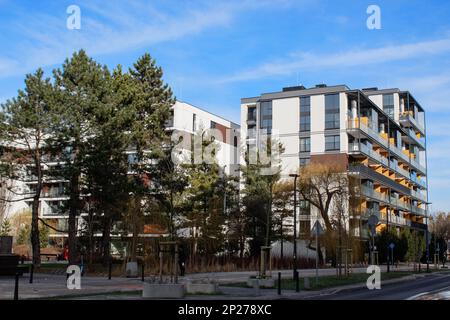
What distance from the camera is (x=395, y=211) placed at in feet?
297

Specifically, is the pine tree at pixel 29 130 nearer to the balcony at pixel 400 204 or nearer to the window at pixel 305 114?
the window at pixel 305 114

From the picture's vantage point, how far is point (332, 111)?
76.2m

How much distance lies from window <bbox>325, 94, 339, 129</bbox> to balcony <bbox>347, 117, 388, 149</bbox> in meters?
1.98

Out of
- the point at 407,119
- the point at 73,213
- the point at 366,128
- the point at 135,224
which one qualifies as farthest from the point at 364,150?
the point at 73,213

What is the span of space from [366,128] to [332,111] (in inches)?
217

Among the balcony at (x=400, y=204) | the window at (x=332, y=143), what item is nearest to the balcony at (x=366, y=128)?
the window at (x=332, y=143)

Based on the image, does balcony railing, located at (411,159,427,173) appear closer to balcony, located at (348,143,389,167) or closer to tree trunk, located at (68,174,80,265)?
balcony, located at (348,143,389,167)

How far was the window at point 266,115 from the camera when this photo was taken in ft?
264

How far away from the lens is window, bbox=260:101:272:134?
8044 cm

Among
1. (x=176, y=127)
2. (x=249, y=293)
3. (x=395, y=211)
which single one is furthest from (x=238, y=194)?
(x=395, y=211)

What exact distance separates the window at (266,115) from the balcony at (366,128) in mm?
11650

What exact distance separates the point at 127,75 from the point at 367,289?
2785 centimetres

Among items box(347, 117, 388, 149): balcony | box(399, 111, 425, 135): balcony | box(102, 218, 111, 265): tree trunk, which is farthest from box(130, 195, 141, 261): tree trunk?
box(399, 111, 425, 135): balcony
